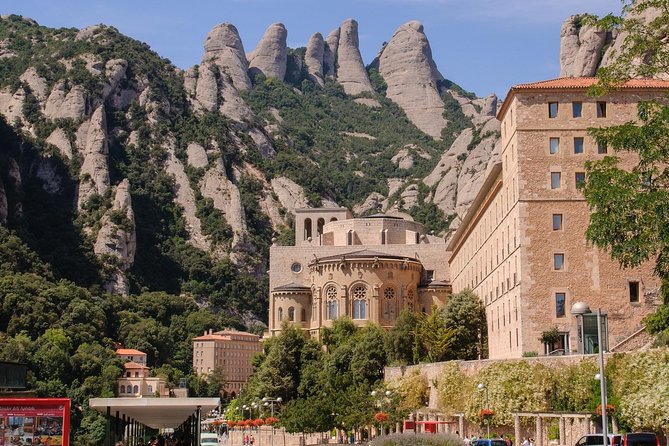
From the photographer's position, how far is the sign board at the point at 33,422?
23.1 m

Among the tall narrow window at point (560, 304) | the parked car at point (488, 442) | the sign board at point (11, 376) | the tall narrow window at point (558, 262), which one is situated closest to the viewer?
the sign board at point (11, 376)

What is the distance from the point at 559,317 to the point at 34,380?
73049 mm

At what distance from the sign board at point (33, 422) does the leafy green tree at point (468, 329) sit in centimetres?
6017

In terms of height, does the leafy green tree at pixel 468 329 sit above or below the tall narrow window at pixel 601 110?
below

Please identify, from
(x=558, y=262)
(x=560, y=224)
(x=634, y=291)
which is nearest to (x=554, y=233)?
(x=560, y=224)

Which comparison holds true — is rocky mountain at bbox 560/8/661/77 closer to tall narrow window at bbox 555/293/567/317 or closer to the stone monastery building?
the stone monastery building

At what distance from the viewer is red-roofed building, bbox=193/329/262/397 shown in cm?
17688

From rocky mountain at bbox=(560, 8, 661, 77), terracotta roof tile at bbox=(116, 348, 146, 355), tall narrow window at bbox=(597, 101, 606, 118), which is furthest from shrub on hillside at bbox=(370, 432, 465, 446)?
terracotta roof tile at bbox=(116, 348, 146, 355)

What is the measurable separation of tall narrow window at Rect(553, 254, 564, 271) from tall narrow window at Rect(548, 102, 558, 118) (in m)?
8.50

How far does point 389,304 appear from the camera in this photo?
107750 mm

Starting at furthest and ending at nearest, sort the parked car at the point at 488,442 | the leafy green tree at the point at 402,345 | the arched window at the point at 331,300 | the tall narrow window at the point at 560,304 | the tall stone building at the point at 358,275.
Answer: the arched window at the point at 331,300 → the tall stone building at the point at 358,275 → the leafy green tree at the point at 402,345 → the tall narrow window at the point at 560,304 → the parked car at the point at 488,442

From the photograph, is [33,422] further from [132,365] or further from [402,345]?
[132,365]

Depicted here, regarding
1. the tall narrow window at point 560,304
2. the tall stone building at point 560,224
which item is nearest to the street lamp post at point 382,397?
the tall stone building at point 560,224

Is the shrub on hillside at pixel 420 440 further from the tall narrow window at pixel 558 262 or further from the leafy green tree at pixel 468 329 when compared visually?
the leafy green tree at pixel 468 329
